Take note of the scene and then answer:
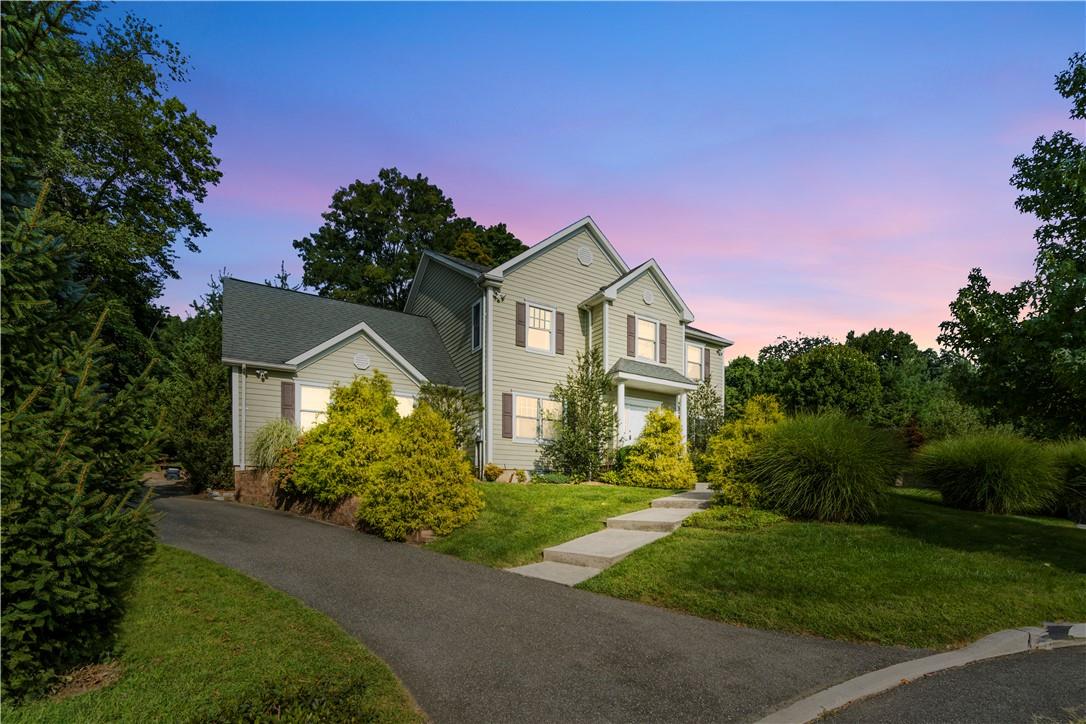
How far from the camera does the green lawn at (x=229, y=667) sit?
334 centimetres

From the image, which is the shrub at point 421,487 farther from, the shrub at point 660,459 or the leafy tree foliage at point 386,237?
the leafy tree foliage at point 386,237

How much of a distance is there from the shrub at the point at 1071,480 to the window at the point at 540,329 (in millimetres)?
13861

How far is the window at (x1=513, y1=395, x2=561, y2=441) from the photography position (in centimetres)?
1795

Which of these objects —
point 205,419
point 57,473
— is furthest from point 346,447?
point 57,473

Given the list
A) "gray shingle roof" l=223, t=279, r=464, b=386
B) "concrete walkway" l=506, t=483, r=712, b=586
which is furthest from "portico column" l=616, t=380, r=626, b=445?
"concrete walkway" l=506, t=483, r=712, b=586

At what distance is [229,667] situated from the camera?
443 centimetres

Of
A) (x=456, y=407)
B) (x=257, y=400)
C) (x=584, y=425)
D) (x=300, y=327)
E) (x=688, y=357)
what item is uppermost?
(x=300, y=327)

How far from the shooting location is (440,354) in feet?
66.1

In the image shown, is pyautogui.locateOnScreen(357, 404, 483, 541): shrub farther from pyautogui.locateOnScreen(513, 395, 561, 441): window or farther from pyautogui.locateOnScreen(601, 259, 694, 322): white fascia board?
pyautogui.locateOnScreen(601, 259, 694, 322): white fascia board

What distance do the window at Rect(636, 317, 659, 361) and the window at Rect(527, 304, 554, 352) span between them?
3485 mm

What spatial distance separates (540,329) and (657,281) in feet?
17.6

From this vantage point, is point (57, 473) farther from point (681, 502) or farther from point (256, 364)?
point (256, 364)

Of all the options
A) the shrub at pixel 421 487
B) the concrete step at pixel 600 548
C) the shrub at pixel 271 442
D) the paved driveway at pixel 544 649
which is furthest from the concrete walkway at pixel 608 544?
the shrub at pixel 271 442

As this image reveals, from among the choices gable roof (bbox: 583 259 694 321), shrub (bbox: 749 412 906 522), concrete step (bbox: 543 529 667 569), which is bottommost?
concrete step (bbox: 543 529 667 569)
